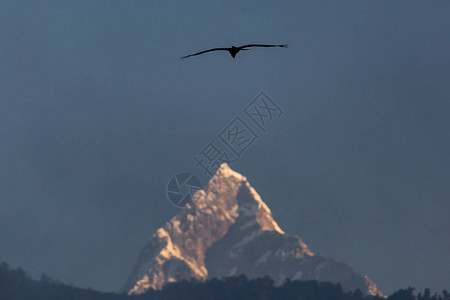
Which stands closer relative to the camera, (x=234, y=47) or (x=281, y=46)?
(x=281, y=46)

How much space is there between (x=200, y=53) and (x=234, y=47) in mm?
5455

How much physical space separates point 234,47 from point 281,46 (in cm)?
644

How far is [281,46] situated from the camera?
46.4 meters

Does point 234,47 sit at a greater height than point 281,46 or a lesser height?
greater

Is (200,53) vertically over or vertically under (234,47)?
under

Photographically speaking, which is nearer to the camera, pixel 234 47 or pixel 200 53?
pixel 200 53

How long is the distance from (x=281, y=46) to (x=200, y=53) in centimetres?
527

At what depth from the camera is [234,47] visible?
52.1m

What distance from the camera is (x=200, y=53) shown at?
4722 centimetres
